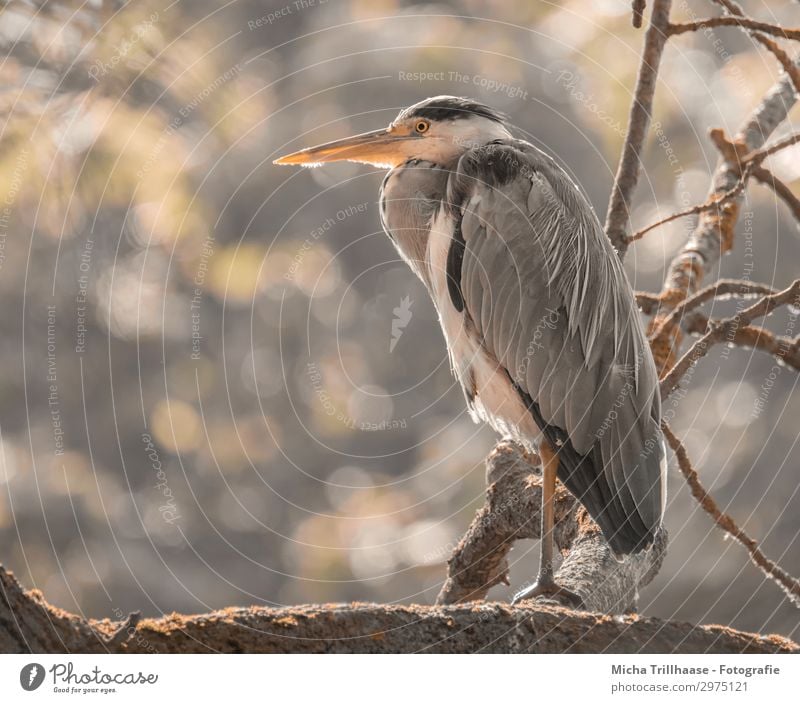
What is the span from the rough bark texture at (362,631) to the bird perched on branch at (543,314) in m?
0.38

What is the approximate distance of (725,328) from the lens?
6.15 ft

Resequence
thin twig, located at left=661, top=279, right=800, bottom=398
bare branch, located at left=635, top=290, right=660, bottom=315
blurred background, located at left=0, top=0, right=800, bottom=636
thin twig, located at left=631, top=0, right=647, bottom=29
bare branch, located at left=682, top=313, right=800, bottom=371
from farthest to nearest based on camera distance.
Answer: blurred background, located at left=0, top=0, right=800, bottom=636 → bare branch, located at left=635, top=290, right=660, bottom=315 → bare branch, located at left=682, top=313, right=800, bottom=371 → thin twig, located at left=631, top=0, right=647, bottom=29 → thin twig, located at left=661, top=279, right=800, bottom=398

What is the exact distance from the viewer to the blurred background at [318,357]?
5.60m

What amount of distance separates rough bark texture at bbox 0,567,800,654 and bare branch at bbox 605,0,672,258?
104 cm

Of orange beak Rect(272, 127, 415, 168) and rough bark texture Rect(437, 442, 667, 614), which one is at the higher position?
orange beak Rect(272, 127, 415, 168)

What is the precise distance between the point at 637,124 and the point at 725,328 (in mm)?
538

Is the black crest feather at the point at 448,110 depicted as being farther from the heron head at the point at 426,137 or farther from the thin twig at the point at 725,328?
the thin twig at the point at 725,328

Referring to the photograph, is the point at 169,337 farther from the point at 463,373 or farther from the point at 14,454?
the point at 463,373

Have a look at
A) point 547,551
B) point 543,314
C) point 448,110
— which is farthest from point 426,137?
point 547,551

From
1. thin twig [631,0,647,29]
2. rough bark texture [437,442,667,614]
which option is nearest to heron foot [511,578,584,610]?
rough bark texture [437,442,667,614]

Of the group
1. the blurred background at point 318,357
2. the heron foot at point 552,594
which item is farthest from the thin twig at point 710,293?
the blurred background at point 318,357

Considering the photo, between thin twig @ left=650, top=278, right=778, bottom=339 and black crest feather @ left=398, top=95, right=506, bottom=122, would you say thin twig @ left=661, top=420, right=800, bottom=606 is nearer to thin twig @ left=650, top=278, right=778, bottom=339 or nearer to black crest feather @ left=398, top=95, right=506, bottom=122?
thin twig @ left=650, top=278, right=778, bottom=339

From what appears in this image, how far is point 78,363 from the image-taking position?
18.9 feet

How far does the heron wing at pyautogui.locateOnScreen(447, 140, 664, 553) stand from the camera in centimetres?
182
